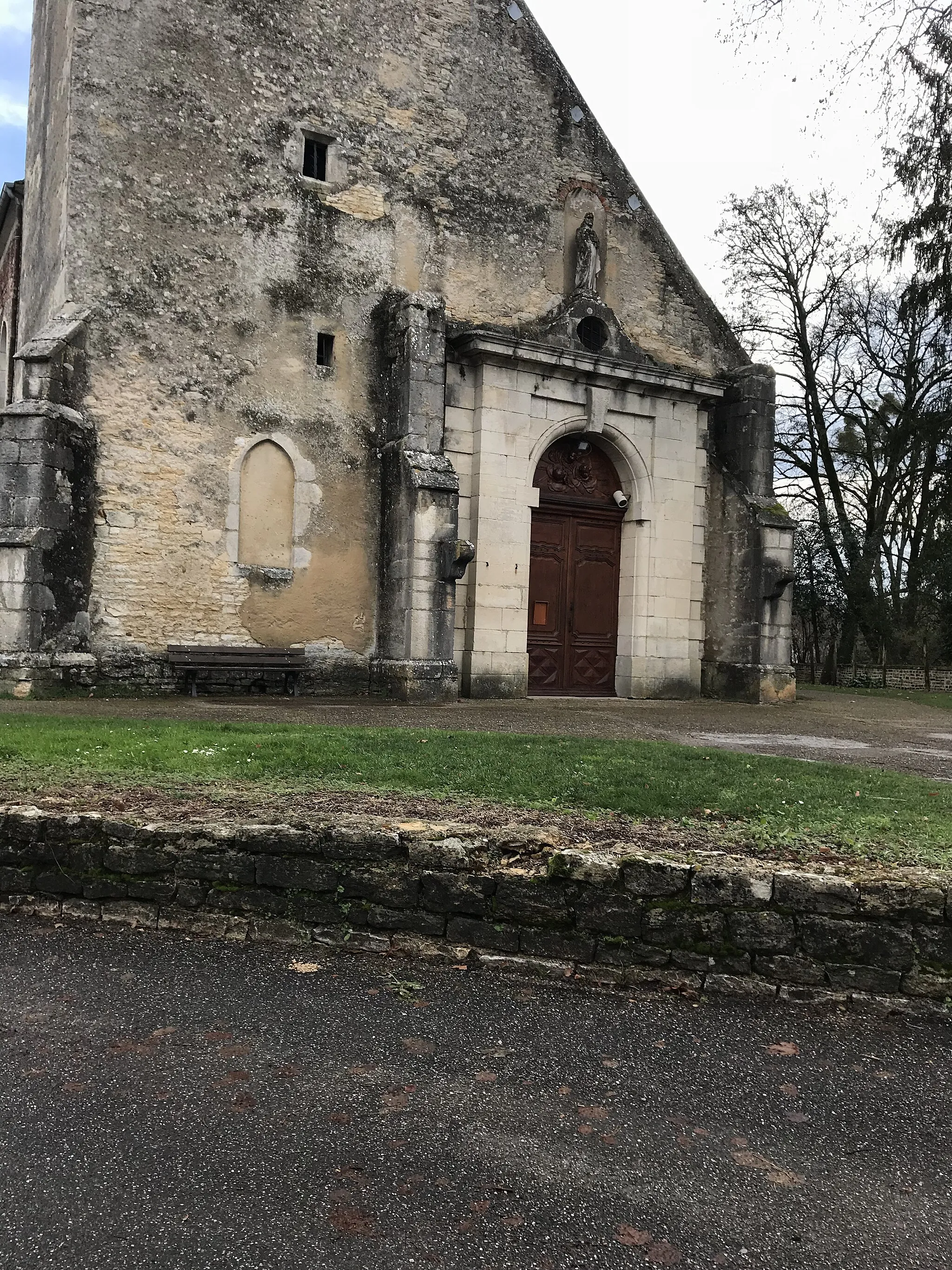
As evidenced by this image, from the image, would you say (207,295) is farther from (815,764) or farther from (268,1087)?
(268,1087)

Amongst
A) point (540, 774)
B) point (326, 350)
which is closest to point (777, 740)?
point (540, 774)

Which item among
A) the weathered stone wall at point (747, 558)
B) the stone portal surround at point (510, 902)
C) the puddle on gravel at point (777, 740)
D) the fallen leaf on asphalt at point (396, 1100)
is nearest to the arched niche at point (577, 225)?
the weathered stone wall at point (747, 558)

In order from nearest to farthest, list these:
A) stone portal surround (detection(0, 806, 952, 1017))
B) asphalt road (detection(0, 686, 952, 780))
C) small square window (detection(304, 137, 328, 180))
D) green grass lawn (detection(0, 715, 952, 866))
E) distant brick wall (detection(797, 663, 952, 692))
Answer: stone portal surround (detection(0, 806, 952, 1017))
green grass lawn (detection(0, 715, 952, 866))
asphalt road (detection(0, 686, 952, 780))
small square window (detection(304, 137, 328, 180))
distant brick wall (detection(797, 663, 952, 692))

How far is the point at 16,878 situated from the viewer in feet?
16.5

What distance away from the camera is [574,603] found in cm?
1588

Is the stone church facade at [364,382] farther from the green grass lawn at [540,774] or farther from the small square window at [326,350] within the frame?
the green grass lawn at [540,774]

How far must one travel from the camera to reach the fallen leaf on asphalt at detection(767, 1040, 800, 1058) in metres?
3.66

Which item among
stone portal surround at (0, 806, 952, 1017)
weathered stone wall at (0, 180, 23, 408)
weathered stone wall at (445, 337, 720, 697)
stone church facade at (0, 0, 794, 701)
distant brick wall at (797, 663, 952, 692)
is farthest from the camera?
distant brick wall at (797, 663, 952, 692)

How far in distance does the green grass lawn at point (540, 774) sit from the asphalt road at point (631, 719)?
1.19m

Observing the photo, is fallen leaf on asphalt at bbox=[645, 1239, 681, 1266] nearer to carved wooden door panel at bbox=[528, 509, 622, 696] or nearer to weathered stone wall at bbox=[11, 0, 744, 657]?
weathered stone wall at bbox=[11, 0, 744, 657]

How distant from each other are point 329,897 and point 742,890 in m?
1.88

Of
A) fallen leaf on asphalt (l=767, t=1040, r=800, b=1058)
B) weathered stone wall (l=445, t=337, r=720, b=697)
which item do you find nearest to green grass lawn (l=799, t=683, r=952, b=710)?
weathered stone wall (l=445, t=337, r=720, b=697)

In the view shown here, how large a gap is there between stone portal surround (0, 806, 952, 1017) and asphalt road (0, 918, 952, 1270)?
0.18 m

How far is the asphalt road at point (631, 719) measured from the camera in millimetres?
9492
